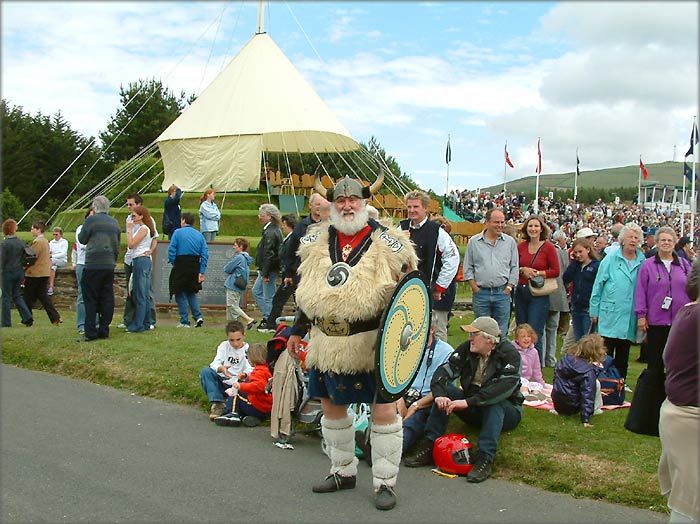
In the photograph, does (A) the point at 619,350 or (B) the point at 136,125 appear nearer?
(A) the point at 619,350

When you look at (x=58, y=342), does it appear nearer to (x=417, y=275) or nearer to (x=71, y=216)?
(x=417, y=275)

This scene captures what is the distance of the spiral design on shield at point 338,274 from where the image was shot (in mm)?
4977

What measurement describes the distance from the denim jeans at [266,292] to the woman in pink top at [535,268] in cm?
420

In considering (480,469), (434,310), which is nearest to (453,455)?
(480,469)

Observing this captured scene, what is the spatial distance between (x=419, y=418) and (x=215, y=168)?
1677 cm

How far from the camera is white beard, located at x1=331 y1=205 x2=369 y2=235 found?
5156mm

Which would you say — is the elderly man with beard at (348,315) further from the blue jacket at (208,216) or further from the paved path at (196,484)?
the blue jacket at (208,216)

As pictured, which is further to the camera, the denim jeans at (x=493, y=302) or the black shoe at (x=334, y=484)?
the denim jeans at (x=493, y=302)

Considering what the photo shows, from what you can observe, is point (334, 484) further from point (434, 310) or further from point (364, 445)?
point (434, 310)

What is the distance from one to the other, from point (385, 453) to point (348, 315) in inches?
39.4

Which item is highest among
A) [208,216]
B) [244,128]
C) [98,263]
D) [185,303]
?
[244,128]

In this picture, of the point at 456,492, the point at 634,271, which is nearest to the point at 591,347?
the point at 634,271

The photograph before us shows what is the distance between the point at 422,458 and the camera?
603cm

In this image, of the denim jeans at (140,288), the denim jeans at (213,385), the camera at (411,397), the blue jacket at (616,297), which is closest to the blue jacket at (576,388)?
the camera at (411,397)
